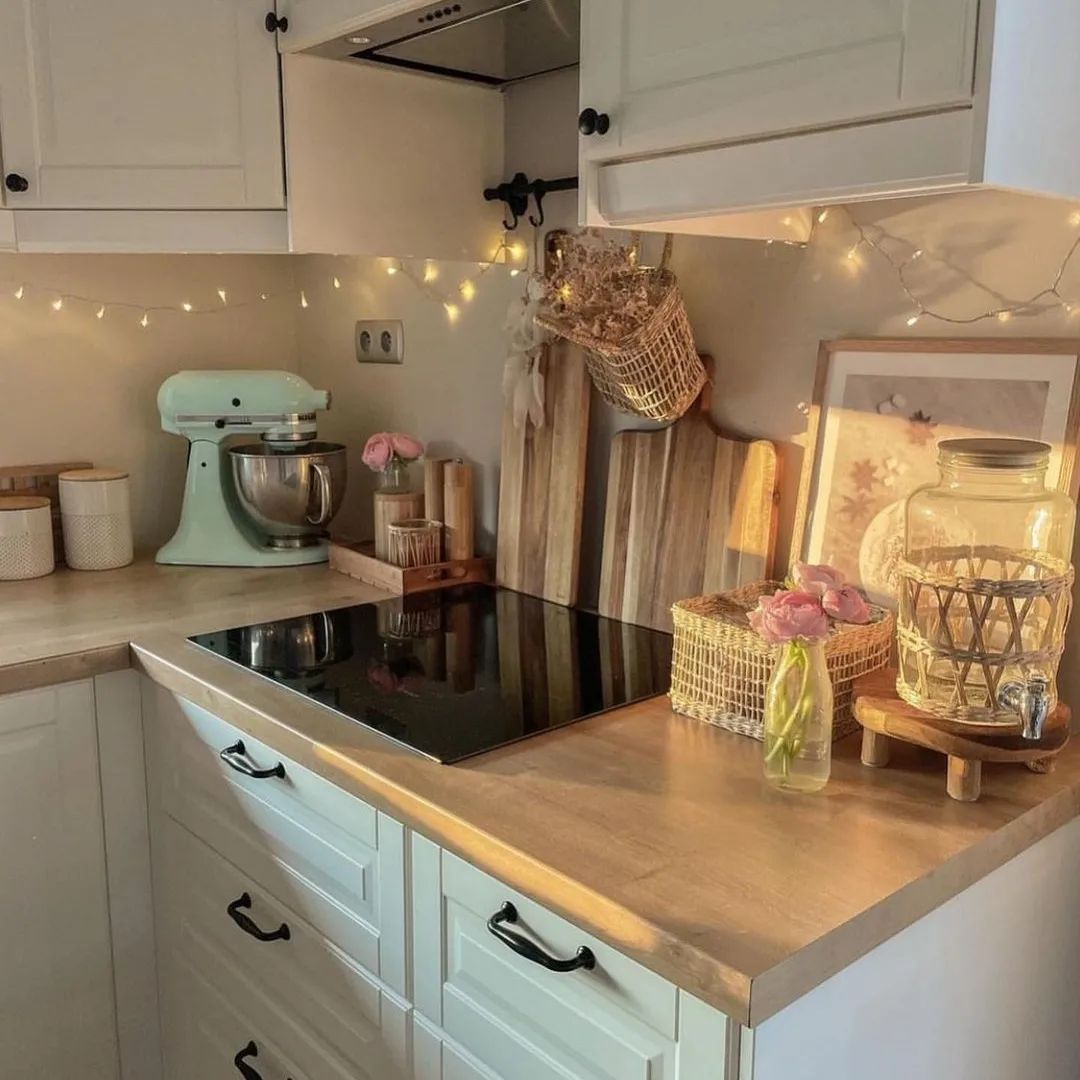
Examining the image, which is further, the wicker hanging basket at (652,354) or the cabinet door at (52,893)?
the cabinet door at (52,893)

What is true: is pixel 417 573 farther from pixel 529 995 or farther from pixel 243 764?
pixel 529 995

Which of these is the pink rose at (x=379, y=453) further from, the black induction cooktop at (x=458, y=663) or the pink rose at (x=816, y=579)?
the pink rose at (x=816, y=579)

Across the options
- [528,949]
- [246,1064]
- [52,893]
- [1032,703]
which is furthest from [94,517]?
[1032,703]

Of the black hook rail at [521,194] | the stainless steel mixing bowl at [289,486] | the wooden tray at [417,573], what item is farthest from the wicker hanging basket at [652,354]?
the stainless steel mixing bowl at [289,486]

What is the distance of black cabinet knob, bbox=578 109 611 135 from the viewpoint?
1.17 metres

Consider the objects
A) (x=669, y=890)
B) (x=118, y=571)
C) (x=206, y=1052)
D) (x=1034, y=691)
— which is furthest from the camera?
(x=118, y=571)

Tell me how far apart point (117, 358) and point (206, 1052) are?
130 centimetres

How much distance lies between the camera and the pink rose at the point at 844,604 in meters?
1.11

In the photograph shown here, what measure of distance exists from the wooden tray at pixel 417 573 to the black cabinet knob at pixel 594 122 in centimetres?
91

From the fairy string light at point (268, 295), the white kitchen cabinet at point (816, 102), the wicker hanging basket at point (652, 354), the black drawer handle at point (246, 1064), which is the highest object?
the white kitchen cabinet at point (816, 102)

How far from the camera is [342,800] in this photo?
1.21m

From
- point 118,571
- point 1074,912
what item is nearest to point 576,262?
point 1074,912

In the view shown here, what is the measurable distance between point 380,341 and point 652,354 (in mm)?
880

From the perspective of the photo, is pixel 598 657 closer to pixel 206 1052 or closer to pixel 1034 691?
pixel 1034 691
